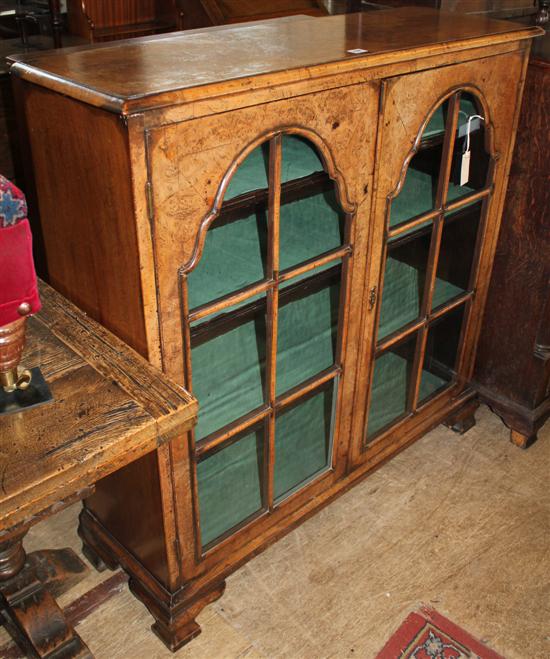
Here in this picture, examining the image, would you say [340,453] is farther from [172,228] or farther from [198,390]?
[172,228]

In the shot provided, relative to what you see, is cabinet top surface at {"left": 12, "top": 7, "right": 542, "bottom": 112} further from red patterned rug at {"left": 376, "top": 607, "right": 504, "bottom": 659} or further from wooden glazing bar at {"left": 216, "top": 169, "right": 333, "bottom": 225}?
red patterned rug at {"left": 376, "top": 607, "right": 504, "bottom": 659}

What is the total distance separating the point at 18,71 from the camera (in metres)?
1.32

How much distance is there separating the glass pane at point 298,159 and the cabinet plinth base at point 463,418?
1185mm

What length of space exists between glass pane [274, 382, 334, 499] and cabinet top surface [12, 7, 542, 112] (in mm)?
810

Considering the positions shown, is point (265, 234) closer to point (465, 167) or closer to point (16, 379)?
point (16, 379)

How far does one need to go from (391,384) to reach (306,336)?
1.47 ft

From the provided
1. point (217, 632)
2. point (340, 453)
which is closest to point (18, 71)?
point (340, 453)

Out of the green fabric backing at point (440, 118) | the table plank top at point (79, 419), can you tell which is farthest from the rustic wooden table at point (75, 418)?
the green fabric backing at point (440, 118)

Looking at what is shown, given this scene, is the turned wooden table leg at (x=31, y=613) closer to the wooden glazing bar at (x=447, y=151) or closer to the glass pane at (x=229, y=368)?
the glass pane at (x=229, y=368)

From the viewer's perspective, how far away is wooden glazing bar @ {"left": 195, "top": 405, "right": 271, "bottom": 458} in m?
1.57

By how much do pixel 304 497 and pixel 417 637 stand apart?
444mm

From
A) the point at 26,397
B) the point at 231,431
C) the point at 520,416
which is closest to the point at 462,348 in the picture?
the point at 520,416

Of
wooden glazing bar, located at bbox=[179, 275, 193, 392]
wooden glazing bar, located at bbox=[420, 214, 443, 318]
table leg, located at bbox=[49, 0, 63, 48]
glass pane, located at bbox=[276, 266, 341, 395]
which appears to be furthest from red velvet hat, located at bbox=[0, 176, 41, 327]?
table leg, located at bbox=[49, 0, 63, 48]

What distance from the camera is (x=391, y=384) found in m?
2.07
